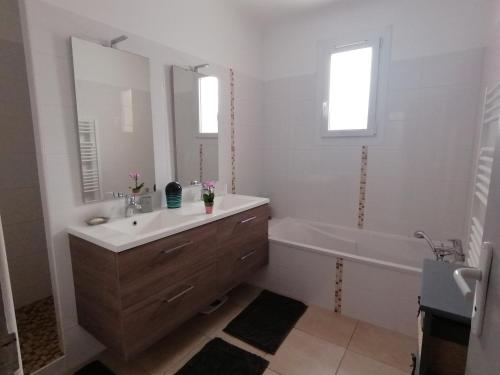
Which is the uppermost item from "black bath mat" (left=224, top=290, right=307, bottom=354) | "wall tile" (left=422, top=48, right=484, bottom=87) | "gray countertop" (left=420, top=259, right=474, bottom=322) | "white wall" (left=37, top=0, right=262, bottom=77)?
"white wall" (left=37, top=0, right=262, bottom=77)

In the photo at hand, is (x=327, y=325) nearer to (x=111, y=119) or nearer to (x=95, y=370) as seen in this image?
(x=95, y=370)

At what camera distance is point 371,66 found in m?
2.40

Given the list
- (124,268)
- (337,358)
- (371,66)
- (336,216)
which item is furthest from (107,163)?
(371,66)

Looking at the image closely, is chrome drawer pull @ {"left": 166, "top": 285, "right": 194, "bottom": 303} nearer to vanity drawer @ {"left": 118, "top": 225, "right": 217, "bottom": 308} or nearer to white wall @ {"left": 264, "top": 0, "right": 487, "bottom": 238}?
vanity drawer @ {"left": 118, "top": 225, "right": 217, "bottom": 308}

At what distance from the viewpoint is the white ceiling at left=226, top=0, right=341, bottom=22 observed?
2418 millimetres

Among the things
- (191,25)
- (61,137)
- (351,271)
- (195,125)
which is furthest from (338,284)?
(191,25)

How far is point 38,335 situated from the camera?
1.77m

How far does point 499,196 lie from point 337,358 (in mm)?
1566

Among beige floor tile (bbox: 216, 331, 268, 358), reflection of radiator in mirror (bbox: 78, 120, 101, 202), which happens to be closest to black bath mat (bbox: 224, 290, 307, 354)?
beige floor tile (bbox: 216, 331, 268, 358)

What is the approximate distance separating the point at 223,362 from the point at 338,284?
3.33ft

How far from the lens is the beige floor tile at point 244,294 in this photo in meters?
2.31

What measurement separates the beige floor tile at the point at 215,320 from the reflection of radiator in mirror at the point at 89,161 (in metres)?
1.15

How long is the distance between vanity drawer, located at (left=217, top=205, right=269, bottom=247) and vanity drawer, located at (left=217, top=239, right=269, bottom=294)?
0.07 meters

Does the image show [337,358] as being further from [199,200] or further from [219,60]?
[219,60]
